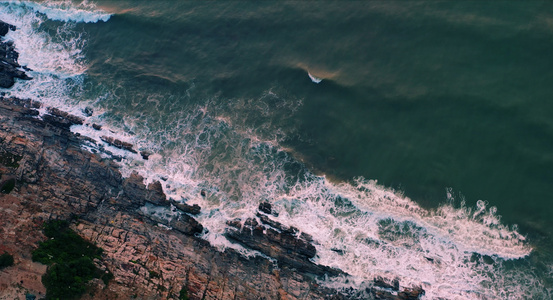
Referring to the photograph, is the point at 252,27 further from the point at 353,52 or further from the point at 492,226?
the point at 492,226

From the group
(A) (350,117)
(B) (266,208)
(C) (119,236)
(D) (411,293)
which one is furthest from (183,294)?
(A) (350,117)

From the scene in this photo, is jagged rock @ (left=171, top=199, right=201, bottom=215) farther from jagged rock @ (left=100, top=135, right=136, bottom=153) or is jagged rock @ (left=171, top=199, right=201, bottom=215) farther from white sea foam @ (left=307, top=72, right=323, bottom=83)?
white sea foam @ (left=307, top=72, right=323, bottom=83)

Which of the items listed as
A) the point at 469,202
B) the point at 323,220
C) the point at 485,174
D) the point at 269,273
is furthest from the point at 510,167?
the point at 269,273

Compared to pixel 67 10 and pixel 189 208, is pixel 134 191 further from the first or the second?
pixel 67 10

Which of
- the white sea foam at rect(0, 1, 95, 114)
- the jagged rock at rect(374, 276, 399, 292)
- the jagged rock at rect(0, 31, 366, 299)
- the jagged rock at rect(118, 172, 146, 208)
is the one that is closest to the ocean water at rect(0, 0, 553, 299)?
the white sea foam at rect(0, 1, 95, 114)

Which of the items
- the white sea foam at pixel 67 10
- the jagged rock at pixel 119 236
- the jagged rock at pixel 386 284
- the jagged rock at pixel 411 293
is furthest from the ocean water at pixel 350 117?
the jagged rock at pixel 119 236

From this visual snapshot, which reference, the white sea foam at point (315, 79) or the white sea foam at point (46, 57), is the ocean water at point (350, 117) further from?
the white sea foam at point (46, 57)
